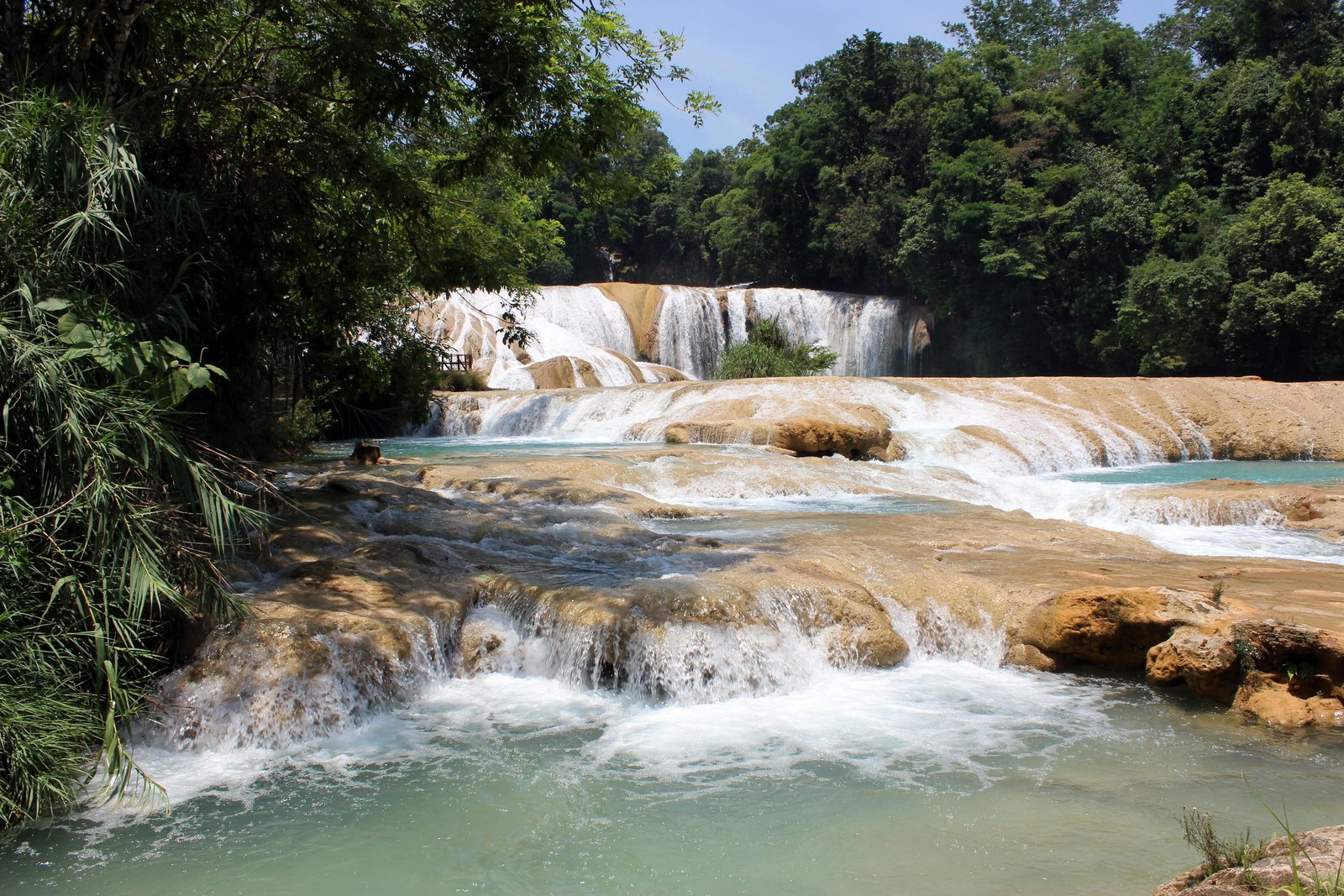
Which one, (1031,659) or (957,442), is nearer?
(1031,659)

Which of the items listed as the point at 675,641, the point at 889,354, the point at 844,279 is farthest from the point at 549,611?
the point at 844,279

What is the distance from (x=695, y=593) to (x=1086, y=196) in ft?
80.4

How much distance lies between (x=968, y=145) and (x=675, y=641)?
91.8 ft

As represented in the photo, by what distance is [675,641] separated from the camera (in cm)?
568

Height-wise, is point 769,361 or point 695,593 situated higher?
point 769,361

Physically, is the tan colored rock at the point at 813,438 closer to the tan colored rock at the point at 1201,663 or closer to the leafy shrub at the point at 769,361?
the leafy shrub at the point at 769,361

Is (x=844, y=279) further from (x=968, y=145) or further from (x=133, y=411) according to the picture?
(x=133, y=411)

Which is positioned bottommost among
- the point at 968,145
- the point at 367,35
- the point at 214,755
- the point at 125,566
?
the point at 214,755

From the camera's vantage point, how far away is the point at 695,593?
20.2 feet

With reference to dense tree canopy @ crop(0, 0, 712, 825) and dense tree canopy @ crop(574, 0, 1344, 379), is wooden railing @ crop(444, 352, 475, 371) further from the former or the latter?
dense tree canopy @ crop(0, 0, 712, 825)

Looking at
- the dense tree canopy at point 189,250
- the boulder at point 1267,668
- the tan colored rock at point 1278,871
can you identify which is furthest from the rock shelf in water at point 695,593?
the tan colored rock at point 1278,871

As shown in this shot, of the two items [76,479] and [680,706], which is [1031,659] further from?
[76,479]

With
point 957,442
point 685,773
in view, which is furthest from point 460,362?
point 685,773

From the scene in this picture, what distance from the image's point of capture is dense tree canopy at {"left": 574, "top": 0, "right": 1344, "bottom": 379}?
2291 cm
